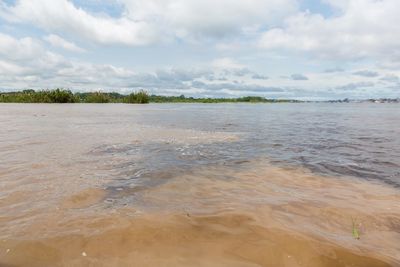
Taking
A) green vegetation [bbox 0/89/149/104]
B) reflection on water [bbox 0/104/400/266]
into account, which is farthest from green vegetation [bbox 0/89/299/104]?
reflection on water [bbox 0/104/400/266]

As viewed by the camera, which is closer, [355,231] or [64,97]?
[355,231]

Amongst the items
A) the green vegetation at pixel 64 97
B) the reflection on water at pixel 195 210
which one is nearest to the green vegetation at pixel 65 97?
the green vegetation at pixel 64 97

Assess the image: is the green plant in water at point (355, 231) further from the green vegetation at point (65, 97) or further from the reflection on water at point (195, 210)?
the green vegetation at point (65, 97)

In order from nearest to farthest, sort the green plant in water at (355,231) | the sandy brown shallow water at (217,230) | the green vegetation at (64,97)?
the sandy brown shallow water at (217,230) → the green plant in water at (355,231) → the green vegetation at (64,97)

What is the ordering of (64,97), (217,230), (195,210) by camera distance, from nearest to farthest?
1. (217,230)
2. (195,210)
3. (64,97)

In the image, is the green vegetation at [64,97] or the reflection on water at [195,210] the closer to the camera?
the reflection on water at [195,210]

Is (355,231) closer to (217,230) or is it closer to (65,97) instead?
(217,230)

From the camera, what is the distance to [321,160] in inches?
394

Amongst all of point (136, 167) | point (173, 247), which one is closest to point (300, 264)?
point (173, 247)

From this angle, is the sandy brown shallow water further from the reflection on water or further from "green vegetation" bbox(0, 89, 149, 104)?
"green vegetation" bbox(0, 89, 149, 104)

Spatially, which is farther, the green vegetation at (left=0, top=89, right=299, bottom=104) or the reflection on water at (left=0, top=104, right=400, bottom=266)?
the green vegetation at (left=0, top=89, right=299, bottom=104)

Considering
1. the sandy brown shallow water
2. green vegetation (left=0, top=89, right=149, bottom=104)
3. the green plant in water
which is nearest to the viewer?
the sandy brown shallow water

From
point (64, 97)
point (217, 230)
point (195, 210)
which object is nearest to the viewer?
point (217, 230)

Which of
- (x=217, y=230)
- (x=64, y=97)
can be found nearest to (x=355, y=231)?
(x=217, y=230)
